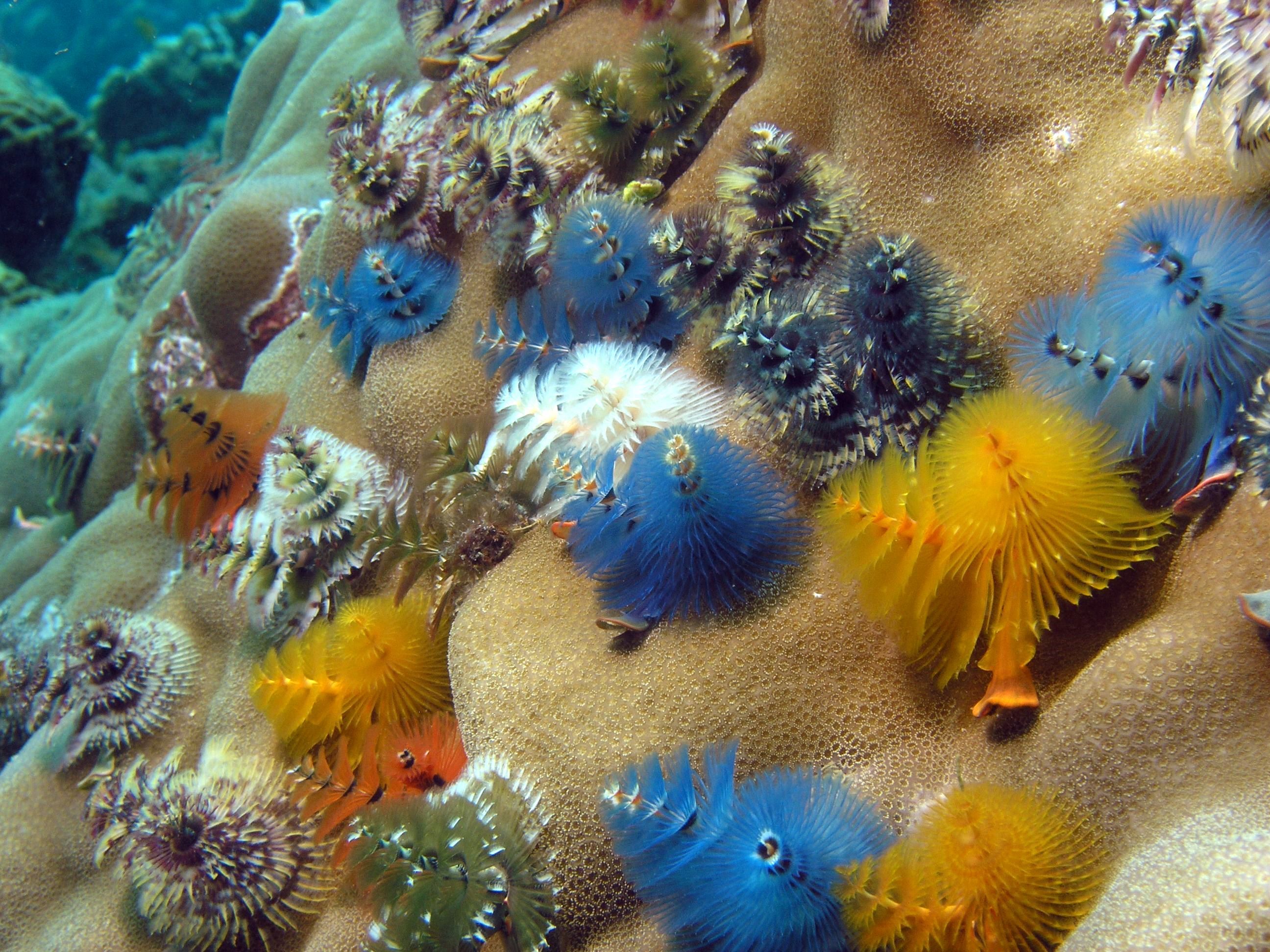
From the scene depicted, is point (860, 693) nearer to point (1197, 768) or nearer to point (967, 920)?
point (967, 920)

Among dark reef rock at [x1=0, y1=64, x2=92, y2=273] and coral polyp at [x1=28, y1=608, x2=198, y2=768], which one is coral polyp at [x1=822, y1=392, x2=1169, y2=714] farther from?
dark reef rock at [x1=0, y1=64, x2=92, y2=273]

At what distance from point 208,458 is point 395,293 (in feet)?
4.51

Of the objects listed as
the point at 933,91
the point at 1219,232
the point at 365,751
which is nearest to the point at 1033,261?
the point at 1219,232

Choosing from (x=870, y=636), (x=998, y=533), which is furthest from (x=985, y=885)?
(x=998, y=533)

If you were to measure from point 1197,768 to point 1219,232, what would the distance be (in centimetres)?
133

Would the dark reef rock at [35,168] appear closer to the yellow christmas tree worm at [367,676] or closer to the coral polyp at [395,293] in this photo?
the coral polyp at [395,293]

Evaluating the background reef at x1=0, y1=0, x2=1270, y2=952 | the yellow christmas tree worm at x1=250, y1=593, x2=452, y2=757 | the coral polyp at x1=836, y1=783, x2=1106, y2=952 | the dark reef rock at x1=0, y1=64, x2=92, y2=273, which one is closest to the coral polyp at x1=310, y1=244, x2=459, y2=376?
the background reef at x1=0, y1=0, x2=1270, y2=952

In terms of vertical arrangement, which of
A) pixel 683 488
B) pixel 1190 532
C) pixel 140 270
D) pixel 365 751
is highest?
pixel 1190 532

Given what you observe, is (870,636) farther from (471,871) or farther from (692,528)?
(471,871)

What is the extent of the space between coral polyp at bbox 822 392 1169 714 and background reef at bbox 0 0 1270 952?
0.46 ft

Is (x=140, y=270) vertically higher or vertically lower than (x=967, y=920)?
lower

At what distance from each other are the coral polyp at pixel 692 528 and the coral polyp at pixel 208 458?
233 centimetres

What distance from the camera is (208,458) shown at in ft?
12.5

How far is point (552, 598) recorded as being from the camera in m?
2.74
